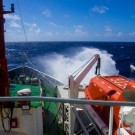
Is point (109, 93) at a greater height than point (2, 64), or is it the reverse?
point (2, 64)

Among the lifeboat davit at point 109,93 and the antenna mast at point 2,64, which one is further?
the lifeboat davit at point 109,93

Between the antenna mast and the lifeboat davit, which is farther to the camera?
the lifeboat davit

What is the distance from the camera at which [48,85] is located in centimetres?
1169

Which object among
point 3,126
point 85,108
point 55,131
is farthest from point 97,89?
point 3,126

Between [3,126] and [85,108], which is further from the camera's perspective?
[85,108]

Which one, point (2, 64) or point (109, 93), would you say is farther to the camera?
point (109, 93)

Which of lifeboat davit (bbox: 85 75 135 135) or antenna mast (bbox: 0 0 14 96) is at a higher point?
antenna mast (bbox: 0 0 14 96)

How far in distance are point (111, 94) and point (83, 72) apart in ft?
3.76

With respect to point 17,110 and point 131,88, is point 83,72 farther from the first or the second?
point 17,110

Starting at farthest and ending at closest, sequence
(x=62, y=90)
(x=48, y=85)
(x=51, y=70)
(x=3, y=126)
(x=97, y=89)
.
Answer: (x=51, y=70) → (x=48, y=85) → (x=62, y=90) → (x=97, y=89) → (x=3, y=126)

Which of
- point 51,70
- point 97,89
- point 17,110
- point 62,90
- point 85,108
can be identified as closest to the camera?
point 17,110

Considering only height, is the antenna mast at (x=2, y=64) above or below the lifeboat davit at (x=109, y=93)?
above

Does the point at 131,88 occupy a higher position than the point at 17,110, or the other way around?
the point at 131,88

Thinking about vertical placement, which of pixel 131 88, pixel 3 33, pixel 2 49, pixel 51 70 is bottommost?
pixel 51 70
